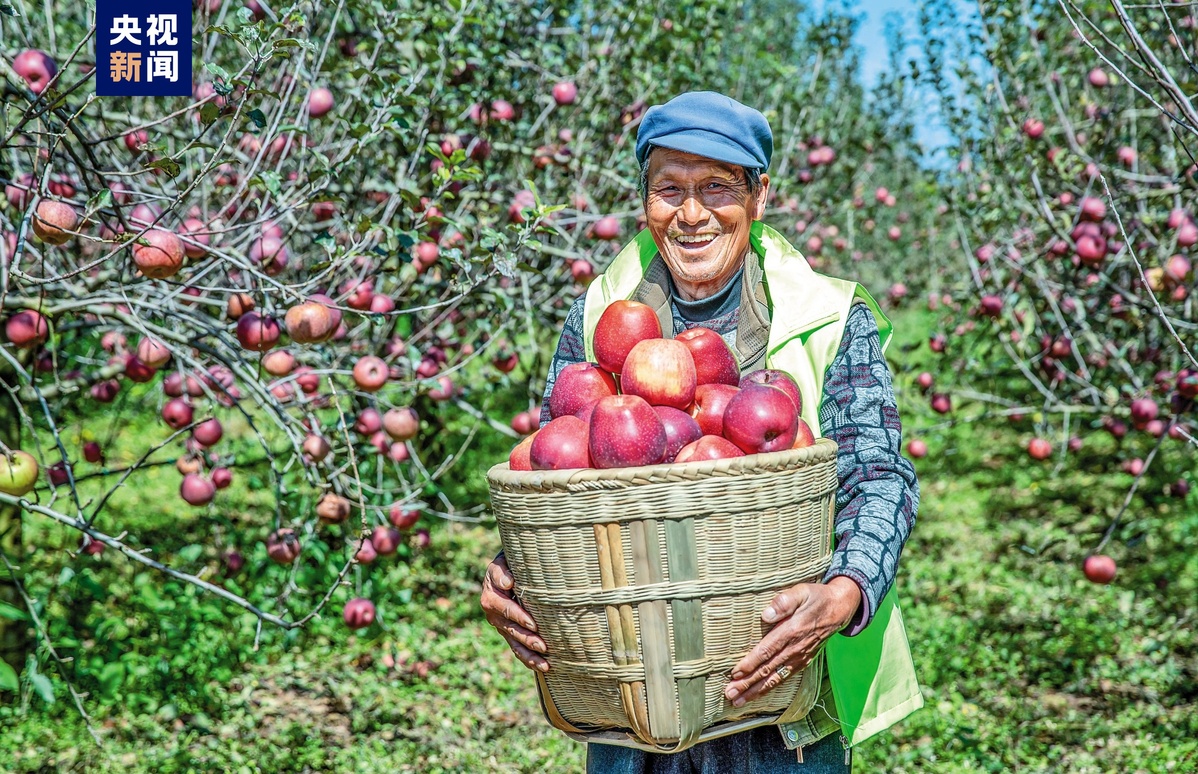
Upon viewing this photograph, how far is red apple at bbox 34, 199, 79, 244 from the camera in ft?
7.32

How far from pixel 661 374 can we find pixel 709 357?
14 cm

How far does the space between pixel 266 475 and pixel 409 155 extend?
298 cm

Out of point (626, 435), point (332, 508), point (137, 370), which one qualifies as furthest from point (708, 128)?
point (137, 370)

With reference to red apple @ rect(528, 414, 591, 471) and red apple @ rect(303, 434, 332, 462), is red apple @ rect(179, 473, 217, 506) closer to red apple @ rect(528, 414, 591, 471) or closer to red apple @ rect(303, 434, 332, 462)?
red apple @ rect(303, 434, 332, 462)

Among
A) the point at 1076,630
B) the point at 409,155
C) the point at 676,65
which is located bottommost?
the point at 1076,630

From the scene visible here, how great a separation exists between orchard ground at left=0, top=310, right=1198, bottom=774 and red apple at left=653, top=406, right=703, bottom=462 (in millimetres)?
2011

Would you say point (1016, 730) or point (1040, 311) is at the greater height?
point (1040, 311)

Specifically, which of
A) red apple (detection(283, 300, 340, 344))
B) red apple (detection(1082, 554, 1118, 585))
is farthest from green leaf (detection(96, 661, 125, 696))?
red apple (detection(1082, 554, 1118, 585))

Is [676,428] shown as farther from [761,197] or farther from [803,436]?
[761,197]

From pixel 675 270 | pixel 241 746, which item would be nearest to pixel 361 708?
pixel 241 746

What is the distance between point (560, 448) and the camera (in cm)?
147

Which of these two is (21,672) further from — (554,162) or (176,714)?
(554,162)

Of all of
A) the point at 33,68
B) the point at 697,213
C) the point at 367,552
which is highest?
the point at 33,68

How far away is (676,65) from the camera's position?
4.45 metres
